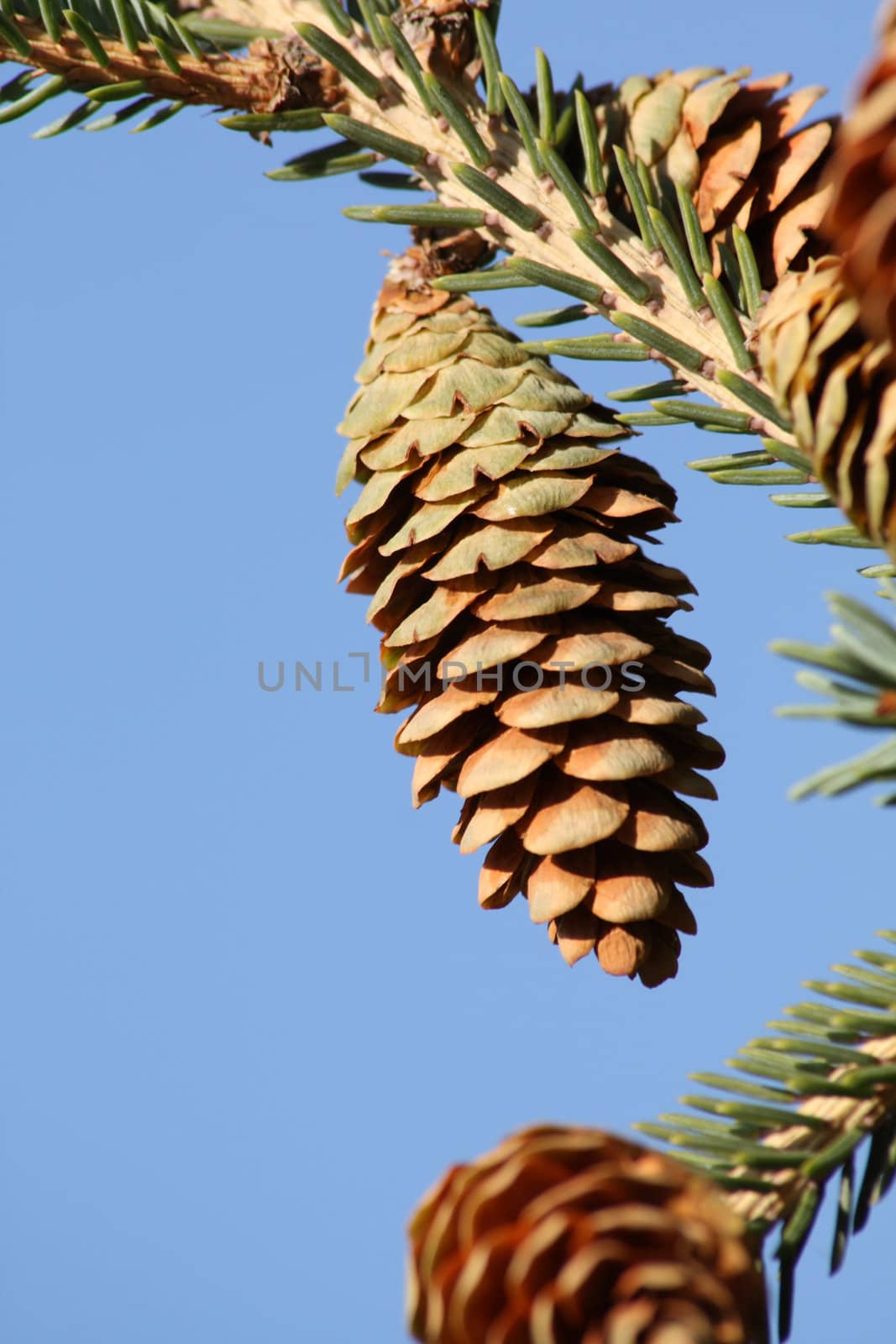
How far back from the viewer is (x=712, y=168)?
100 centimetres

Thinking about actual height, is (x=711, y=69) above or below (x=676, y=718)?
above

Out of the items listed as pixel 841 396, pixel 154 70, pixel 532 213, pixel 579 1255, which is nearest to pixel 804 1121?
pixel 579 1255

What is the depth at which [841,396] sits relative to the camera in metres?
0.56

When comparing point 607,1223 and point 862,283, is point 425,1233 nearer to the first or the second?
point 607,1223

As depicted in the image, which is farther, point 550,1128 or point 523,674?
point 523,674

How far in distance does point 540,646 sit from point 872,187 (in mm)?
518

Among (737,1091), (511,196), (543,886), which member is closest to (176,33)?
(511,196)

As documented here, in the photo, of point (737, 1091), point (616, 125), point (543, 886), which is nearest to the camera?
point (737, 1091)

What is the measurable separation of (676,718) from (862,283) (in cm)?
48

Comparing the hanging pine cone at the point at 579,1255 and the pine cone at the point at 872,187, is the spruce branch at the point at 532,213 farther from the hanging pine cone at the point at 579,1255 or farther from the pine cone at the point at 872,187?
the hanging pine cone at the point at 579,1255

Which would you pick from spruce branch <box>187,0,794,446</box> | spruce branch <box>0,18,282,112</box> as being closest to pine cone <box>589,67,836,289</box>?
spruce branch <box>187,0,794,446</box>

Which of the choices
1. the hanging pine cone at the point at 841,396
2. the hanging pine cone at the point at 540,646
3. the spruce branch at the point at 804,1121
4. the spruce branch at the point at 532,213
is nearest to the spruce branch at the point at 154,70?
the spruce branch at the point at 532,213

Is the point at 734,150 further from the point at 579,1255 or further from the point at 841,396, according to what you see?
the point at 579,1255

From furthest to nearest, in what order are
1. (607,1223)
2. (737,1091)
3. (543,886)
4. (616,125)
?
(616,125), (543,886), (737,1091), (607,1223)
